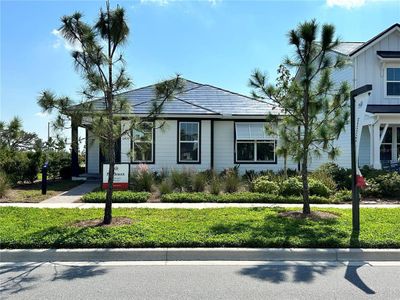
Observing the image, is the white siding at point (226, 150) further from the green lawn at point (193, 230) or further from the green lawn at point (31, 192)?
the green lawn at point (193, 230)

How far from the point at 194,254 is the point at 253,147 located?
517 inches

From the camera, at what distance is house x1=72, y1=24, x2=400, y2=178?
725 inches

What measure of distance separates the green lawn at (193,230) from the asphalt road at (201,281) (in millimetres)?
689

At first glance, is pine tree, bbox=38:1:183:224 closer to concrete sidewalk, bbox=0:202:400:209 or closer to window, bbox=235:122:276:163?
concrete sidewalk, bbox=0:202:400:209

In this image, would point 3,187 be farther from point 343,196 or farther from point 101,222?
point 343,196

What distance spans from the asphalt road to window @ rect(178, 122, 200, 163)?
1241 cm

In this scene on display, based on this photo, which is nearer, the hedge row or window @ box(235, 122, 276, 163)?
the hedge row

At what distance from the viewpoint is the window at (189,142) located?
1856cm

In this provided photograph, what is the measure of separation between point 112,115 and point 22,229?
115 inches

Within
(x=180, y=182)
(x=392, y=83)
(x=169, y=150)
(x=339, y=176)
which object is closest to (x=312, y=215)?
(x=180, y=182)

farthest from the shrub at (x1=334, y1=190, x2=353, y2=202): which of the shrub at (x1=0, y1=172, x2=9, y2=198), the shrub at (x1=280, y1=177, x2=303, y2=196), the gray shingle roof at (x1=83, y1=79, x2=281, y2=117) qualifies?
the shrub at (x1=0, y1=172, x2=9, y2=198)

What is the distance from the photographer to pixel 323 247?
6.91 meters

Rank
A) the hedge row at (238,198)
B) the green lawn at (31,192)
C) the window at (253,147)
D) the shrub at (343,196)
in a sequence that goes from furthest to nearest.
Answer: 1. the window at (253,147)
2. the shrub at (343,196)
3. the green lawn at (31,192)
4. the hedge row at (238,198)

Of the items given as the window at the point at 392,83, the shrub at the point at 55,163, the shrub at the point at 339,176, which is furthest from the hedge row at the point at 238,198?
the window at the point at 392,83
